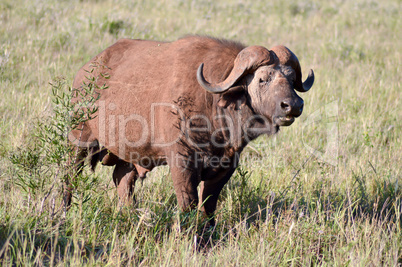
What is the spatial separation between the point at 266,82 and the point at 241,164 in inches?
85.5

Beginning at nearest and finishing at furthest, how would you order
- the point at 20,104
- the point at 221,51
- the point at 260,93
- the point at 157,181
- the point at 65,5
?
1. the point at 260,93
2. the point at 221,51
3. the point at 157,181
4. the point at 20,104
5. the point at 65,5

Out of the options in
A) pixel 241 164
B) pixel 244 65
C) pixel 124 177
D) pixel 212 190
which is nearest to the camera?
pixel 244 65

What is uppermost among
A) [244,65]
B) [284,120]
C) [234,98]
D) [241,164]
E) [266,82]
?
[244,65]

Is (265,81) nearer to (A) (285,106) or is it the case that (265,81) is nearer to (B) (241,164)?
(A) (285,106)

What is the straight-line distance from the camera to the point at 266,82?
4629 mm

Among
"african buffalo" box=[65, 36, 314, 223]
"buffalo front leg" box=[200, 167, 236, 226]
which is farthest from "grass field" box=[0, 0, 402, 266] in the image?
"african buffalo" box=[65, 36, 314, 223]

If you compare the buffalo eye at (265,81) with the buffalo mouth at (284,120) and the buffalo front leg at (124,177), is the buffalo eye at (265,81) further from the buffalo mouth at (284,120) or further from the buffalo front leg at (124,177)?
the buffalo front leg at (124,177)

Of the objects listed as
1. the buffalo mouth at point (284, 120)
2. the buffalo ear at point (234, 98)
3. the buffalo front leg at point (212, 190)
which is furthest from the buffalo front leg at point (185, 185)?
the buffalo mouth at point (284, 120)

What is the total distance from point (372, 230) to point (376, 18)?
463 inches

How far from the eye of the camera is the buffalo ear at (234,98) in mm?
4723

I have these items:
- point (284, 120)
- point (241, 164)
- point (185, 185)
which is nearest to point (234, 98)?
point (284, 120)

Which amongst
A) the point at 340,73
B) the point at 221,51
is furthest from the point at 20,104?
the point at 340,73

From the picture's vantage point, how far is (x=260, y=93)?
183 inches

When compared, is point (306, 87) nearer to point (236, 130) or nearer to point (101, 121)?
point (236, 130)
